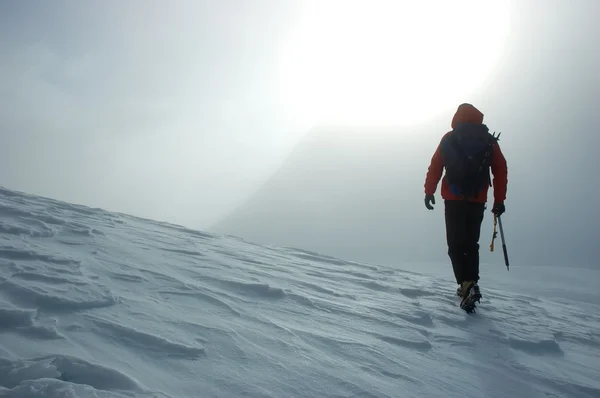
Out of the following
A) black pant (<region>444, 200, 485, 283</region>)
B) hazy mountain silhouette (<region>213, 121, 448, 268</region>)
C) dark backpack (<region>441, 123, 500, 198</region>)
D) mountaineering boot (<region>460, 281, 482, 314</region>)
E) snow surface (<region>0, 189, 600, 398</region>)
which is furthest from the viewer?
hazy mountain silhouette (<region>213, 121, 448, 268</region>)

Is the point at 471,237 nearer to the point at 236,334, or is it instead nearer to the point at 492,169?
the point at 492,169

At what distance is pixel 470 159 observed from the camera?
415 cm

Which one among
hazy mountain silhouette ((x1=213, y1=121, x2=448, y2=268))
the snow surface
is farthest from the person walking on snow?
hazy mountain silhouette ((x1=213, y1=121, x2=448, y2=268))

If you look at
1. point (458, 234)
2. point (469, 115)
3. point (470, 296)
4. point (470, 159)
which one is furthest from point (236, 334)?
point (469, 115)

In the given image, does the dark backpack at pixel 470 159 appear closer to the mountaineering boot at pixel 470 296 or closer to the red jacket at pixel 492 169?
the red jacket at pixel 492 169

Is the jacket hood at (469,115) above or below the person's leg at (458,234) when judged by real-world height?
above

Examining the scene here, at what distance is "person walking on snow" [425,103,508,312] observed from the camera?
4.15 meters

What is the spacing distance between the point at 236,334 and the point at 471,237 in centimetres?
315

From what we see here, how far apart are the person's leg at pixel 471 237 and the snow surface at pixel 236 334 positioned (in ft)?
1.62

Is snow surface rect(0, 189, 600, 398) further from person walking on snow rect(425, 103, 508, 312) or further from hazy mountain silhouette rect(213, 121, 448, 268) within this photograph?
hazy mountain silhouette rect(213, 121, 448, 268)

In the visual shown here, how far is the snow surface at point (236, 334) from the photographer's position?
5.62ft

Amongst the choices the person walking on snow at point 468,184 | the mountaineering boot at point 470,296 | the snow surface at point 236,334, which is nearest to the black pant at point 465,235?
the person walking on snow at point 468,184

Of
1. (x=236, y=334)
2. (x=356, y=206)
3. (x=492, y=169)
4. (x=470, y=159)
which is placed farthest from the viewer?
(x=356, y=206)

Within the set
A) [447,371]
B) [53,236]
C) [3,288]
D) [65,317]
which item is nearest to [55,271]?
[3,288]
